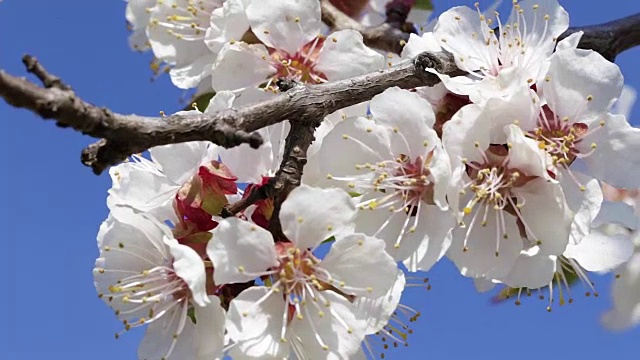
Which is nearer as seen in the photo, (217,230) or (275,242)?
(217,230)

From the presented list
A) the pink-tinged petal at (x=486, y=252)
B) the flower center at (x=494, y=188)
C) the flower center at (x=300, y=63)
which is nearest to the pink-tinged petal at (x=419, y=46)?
the flower center at (x=300, y=63)

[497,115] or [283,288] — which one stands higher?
[497,115]

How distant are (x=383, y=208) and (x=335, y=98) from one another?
27 centimetres

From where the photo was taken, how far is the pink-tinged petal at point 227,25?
2.21 meters

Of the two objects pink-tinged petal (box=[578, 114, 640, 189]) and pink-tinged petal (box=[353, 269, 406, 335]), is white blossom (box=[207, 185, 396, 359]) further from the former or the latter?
pink-tinged petal (box=[578, 114, 640, 189])

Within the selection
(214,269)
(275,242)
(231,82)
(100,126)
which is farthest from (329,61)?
(100,126)

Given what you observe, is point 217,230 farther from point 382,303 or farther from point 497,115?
point 497,115

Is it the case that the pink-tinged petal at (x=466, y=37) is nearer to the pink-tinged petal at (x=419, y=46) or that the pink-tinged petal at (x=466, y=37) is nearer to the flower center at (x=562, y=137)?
the pink-tinged petal at (x=419, y=46)

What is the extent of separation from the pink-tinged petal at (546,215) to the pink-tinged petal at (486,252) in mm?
41

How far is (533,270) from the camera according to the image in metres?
1.78

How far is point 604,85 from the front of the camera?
179 cm

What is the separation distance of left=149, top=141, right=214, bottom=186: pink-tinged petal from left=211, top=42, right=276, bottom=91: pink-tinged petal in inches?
12.7

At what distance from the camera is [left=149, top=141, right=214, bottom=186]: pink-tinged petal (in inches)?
74.8

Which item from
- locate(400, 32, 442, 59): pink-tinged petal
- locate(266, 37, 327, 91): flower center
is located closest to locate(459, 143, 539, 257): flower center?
locate(400, 32, 442, 59): pink-tinged petal
